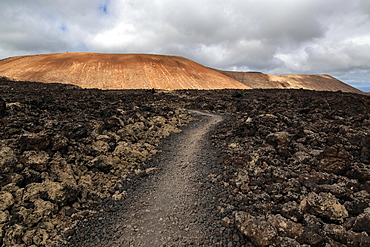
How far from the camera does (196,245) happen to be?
4820 millimetres

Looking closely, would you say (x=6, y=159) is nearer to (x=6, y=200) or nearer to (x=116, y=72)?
(x=6, y=200)

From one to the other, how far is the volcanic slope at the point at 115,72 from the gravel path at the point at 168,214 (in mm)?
30674

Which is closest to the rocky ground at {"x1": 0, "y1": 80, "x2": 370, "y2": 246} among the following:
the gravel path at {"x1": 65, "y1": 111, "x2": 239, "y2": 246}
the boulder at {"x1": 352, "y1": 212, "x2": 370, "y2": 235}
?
the boulder at {"x1": 352, "y1": 212, "x2": 370, "y2": 235}

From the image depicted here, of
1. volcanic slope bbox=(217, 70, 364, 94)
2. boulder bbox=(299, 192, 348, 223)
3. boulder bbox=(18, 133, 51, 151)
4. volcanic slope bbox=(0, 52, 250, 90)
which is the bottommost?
boulder bbox=(299, 192, 348, 223)

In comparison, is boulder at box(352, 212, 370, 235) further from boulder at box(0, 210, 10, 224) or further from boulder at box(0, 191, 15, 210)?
boulder at box(0, 191, 15, 210)

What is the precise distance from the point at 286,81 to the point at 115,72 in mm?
78232

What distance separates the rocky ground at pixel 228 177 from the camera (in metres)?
4.73

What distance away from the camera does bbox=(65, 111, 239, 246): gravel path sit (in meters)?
5.04

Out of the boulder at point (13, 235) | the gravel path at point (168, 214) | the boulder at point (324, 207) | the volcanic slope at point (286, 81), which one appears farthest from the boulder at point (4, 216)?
the volcanic slope at point (286, 81)

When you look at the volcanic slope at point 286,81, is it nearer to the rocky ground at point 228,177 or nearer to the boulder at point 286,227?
the rocky ground at point 228,177

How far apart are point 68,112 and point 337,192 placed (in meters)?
13.7

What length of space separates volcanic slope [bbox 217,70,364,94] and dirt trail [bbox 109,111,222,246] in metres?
84.0

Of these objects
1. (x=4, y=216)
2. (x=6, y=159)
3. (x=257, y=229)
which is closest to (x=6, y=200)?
(x=4, y=216)

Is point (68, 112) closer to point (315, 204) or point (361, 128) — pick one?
point (315, 204)
